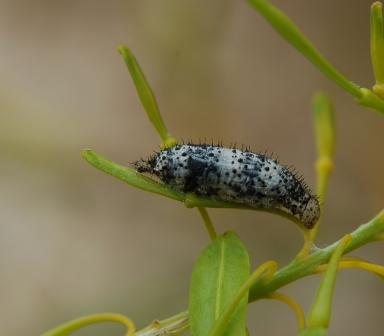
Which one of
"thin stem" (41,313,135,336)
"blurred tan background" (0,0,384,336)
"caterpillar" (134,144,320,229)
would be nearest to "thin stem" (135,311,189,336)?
"thin stem" (41,313,135,336)

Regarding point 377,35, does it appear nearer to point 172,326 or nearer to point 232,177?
point 232,177

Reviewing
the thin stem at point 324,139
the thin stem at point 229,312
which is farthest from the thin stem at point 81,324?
the thin stem at point 324,139

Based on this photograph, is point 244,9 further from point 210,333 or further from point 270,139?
point 210,333

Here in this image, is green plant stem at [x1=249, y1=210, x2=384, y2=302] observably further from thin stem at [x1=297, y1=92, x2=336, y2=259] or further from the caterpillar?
thin stem at [x1=297, y1=92, x2=336, y2=259]

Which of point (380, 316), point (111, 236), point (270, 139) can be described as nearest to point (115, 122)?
point (111, 236)

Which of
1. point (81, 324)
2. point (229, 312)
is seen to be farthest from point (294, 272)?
point (81, 324)

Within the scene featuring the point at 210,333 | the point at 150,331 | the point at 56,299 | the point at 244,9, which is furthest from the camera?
the point at 244,9
